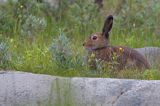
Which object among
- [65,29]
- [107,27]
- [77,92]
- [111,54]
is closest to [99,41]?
[107,27]

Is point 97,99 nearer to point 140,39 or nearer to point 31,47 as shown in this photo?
point 31,47

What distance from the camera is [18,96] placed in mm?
6543

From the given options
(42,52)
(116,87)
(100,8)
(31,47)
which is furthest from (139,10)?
(116,87)

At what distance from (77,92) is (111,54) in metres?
2.25

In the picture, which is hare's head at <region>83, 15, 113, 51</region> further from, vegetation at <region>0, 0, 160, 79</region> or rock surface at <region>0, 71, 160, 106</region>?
rock surface at <region>0, 71, 160, 106</region>

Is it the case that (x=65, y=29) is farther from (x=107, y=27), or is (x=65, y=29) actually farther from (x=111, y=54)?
(x=111, y=54)

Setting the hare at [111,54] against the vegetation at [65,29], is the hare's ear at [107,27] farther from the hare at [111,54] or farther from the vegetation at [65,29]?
the vegetation at [65,29]

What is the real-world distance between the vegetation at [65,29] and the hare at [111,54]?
170 millimetres

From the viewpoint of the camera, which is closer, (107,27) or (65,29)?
(107,27)

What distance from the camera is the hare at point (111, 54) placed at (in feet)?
27.5

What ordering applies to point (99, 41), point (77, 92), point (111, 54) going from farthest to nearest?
point (99, 41) → point (111, 54) → point (77, 92)

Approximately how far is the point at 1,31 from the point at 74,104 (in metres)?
4.80

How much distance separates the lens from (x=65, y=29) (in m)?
11.7

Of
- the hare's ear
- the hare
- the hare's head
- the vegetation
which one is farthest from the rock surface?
the hare's ear
